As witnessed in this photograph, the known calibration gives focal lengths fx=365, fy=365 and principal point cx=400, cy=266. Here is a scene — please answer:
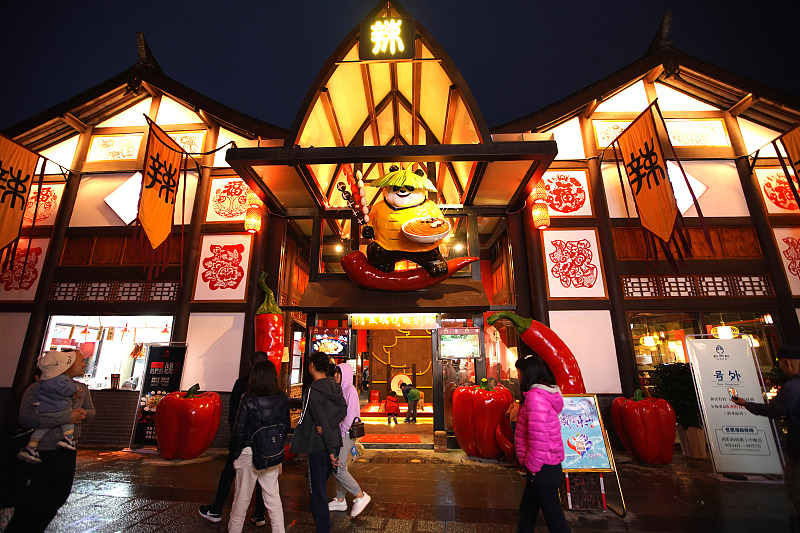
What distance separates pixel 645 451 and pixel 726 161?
660 cm

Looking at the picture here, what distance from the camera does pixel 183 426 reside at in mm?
6074

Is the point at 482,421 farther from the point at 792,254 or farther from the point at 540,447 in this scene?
the point at 792,254

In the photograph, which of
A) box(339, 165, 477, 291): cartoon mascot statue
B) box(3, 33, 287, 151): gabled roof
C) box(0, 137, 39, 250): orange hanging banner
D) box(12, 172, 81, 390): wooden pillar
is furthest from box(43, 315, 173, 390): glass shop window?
box(339, 165, 477, 291): cartoon mascot statue

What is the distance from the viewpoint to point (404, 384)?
32.8ft

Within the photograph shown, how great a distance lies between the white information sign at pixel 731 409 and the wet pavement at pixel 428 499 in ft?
1.14

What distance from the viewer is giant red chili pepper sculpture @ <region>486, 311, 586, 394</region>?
5.27 meters

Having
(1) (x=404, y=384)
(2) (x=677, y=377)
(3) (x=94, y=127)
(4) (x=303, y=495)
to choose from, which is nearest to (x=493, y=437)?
(4) (x=303, y=495)

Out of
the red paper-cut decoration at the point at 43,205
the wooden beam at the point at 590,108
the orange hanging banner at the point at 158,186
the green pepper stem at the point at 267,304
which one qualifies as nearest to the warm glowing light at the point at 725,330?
the wooden beam at the point at 590,108

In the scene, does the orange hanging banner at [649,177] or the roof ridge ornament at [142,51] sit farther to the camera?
the roof ridge ornament at [142,51]

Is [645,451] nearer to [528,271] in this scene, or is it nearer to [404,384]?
[528,271]

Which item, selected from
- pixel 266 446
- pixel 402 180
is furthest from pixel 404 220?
pixel 266 446

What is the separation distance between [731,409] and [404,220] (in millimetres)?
5601

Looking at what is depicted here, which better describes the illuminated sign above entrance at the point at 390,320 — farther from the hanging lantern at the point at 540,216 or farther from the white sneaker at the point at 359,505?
the white sneaker at the point at 359,505

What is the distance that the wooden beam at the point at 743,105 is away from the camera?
25.5 ft
